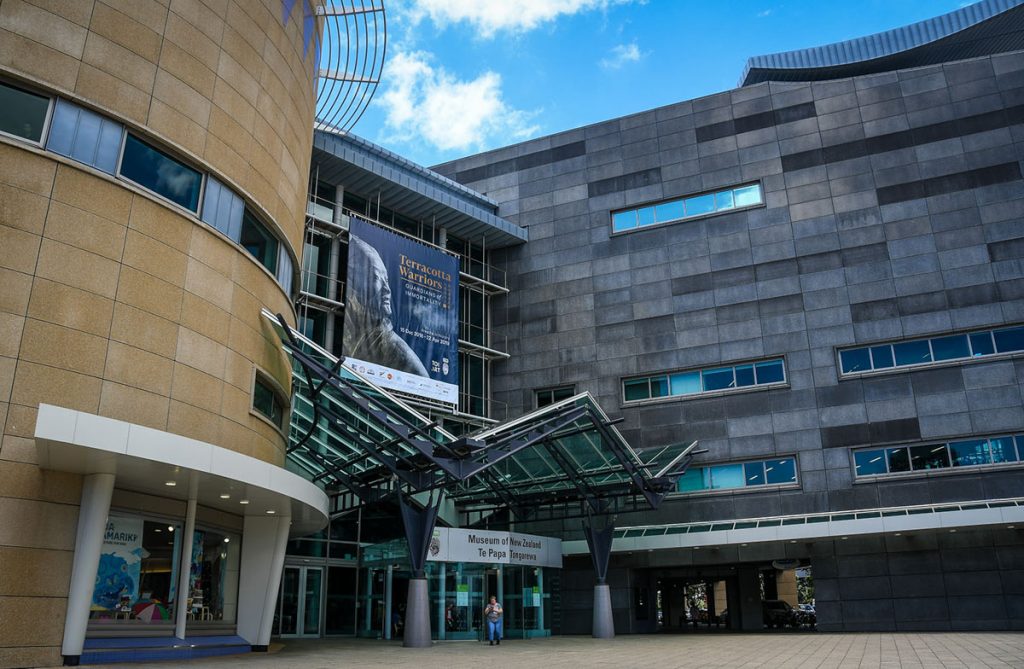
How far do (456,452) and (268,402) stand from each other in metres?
5.31

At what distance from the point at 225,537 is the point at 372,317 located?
14.0 metres

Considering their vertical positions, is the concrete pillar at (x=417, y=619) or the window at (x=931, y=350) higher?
the window at (x=931, y=350)

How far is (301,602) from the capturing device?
29844mm

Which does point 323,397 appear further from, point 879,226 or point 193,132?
point 879,226

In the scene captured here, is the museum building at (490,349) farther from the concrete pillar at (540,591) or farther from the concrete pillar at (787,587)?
the concrete pillar at (787,587)

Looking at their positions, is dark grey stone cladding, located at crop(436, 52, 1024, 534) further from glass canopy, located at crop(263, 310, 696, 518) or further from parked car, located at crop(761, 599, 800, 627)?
parked car, located at crop(761, 599, 800, 627)

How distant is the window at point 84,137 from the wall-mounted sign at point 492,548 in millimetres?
15526

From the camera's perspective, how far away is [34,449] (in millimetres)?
14086

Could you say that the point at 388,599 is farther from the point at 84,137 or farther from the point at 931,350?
the point at 931,350

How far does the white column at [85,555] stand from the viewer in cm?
1420

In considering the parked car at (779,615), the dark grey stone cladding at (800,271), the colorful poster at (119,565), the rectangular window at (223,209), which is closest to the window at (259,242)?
the rectangular window at (223,209)

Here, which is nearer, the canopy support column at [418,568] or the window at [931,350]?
the canopy support column at [418,568]

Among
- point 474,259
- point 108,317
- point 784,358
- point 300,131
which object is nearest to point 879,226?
point 784,358

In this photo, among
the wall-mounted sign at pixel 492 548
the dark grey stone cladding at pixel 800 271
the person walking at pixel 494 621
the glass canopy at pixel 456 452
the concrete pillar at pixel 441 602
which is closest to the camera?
the glass canopy at pixel 456 452
